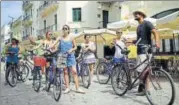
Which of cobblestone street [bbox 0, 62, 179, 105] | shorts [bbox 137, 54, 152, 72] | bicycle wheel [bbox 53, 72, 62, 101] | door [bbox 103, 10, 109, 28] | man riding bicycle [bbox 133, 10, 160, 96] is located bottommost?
cobblestone street [bbox 0, 62, 179, 105]

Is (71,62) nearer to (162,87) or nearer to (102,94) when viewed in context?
(102,94)

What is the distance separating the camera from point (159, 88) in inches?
218

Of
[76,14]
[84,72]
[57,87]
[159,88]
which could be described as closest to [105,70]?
[84,72]

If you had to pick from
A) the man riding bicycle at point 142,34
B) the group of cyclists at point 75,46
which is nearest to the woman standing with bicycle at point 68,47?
the group of cyclists at point 75,46

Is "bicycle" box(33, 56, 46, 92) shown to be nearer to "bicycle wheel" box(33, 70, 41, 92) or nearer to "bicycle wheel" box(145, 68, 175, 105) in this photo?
"bicycle wheel" box(33, 70, 41, 92)

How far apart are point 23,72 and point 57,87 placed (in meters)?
3.46

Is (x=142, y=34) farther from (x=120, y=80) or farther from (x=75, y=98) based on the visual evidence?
(x=75, y=98)

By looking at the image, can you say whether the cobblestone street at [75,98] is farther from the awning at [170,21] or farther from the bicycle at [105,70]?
the awning at [170,21]

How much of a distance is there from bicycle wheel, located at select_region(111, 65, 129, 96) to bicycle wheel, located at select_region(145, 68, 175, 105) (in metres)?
0.84

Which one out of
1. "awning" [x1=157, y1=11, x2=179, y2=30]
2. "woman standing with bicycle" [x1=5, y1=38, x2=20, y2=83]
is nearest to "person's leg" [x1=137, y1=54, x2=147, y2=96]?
"awning" [x1=157, y1=11, x2=179, y2=30]

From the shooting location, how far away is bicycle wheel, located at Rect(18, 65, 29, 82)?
31.4 feet

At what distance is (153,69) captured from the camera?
5570 mm

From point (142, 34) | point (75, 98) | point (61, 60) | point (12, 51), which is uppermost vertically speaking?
point (142, 34)

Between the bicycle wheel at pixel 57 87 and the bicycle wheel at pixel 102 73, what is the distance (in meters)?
2.29
